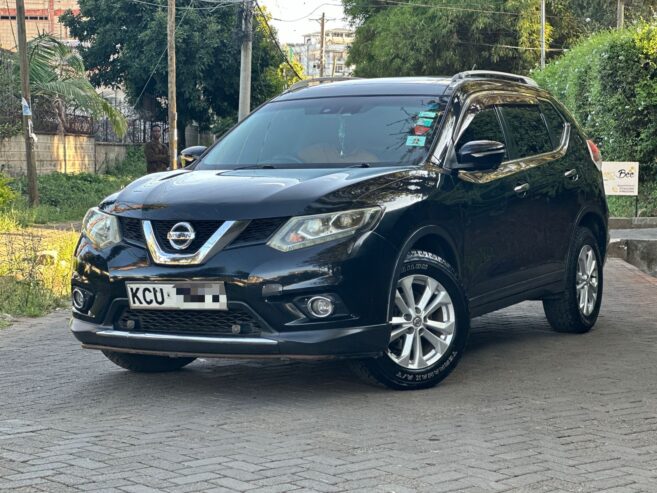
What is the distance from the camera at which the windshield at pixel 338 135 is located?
284 inches

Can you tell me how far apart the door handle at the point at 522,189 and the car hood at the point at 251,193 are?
1281mm

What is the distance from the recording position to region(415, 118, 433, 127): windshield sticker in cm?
736

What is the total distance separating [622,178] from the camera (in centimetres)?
2034

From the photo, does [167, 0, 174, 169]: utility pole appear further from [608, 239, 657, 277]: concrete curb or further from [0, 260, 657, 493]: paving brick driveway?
[0, 260, 657, 493]: paving brick driveway

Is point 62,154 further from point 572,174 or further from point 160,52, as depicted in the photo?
point 572,174

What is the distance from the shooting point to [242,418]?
19.9ft

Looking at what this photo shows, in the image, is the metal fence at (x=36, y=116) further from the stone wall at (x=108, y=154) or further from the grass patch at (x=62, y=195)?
the grass patch at (x=62, y=195)

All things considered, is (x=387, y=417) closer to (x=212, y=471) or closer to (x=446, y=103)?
(x=212, y=471)

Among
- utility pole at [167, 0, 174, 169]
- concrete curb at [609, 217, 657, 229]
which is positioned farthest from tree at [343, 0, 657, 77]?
concrete curb at [609, 217, 657, 229]

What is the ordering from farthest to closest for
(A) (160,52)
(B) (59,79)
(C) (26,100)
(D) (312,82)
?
(A) (160,52)
(B) (59,79)
(C) (26,100)
(D) (312,82)

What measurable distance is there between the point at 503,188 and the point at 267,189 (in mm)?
1892

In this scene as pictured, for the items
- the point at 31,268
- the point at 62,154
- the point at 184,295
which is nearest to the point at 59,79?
the point at 62,154

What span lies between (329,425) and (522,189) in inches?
106

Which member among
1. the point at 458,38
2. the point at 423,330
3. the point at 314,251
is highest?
the point at 458,38
